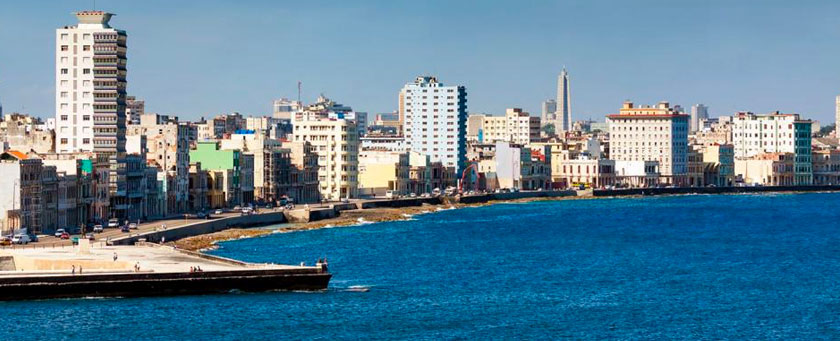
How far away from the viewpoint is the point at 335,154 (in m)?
186

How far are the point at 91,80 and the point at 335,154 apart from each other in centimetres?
5263

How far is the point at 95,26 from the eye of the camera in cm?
13725

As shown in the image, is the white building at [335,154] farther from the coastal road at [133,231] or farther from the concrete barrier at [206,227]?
the concrete barrier at [206,227]

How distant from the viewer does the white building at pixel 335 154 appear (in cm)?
18575

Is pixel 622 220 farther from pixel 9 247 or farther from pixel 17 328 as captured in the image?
pixel 17 328

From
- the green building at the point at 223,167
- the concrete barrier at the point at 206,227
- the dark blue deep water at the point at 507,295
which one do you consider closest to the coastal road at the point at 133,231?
the concrete barrier at the point at 206,227

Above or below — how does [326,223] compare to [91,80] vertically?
below

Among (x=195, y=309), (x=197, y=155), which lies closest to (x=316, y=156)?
(x=197, y=155)

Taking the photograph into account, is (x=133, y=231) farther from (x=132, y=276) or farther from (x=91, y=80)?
(x=132, y=276)

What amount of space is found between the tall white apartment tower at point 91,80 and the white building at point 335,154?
165ft

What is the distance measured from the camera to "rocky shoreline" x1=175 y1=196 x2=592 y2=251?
357 feet

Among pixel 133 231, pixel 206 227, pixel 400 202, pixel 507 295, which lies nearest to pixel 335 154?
pixel 400 202

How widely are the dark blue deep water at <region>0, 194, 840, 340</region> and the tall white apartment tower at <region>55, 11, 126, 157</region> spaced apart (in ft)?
67.5

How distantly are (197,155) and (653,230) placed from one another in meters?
45.0
